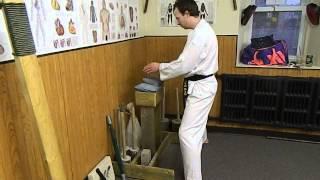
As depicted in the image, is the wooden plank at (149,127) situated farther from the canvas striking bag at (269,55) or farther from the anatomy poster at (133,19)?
the canvas striking bag at (269,55)

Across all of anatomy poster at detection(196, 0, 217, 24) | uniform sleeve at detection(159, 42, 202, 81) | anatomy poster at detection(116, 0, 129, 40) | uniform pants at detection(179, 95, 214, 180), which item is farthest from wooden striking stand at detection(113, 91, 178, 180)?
anatomy poster at detection(196, 0, 217, 24)

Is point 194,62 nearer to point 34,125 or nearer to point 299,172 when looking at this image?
point 34,125

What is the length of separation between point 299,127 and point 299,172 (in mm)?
715

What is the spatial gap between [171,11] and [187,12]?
104cm

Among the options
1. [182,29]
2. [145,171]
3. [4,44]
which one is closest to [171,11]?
[182,29]

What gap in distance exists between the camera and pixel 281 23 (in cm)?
324

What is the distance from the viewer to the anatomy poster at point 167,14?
3051 millimetres

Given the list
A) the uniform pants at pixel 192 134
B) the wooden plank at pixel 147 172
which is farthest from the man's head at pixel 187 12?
the wooden plank at pixel 147 172

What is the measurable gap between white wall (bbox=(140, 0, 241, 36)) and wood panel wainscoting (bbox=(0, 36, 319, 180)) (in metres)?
0.08

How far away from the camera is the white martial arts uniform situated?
2027 mm

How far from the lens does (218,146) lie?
9.46ft

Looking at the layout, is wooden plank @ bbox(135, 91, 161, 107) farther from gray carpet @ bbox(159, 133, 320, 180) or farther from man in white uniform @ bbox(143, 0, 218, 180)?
gray carpet @ bbox(159, 133, 320, 180)

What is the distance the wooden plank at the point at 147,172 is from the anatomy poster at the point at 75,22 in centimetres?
106

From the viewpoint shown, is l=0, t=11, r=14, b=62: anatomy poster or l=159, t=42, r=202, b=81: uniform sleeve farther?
l=159, t=42, r=202, b=81: uniform sleeve
